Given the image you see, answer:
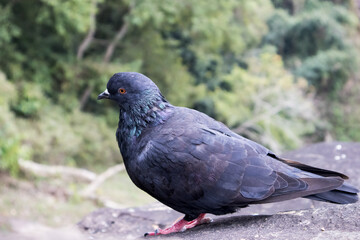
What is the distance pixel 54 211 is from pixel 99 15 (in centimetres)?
726

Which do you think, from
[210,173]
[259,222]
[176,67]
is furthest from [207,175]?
[176,67]

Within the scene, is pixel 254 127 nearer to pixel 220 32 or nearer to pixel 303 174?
pixel 220 32

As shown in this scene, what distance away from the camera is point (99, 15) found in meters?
13.5

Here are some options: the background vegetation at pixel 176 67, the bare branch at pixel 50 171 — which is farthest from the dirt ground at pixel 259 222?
the bare branch at pixel 50 171

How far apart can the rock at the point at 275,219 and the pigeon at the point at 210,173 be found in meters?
0.13

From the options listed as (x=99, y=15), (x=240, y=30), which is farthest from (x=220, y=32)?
(x=99, y=15)

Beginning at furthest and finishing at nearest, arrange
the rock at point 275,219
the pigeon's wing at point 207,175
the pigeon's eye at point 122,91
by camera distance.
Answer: the pigeon's eye at point 122,91
the pigeon's wing at point 207,175
the rock at point 275,219

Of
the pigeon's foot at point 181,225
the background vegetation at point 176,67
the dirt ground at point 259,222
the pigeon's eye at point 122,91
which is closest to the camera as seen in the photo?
the dirt ground at point 259,222

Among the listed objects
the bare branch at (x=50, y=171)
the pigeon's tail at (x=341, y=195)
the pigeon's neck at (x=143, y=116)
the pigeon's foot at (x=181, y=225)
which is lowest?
the pigeon's tail at (x=341, y=195)

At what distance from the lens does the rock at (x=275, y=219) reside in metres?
2.54

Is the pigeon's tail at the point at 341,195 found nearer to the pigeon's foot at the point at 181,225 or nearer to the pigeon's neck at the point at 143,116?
the pigeon's foot at the point at 181,225

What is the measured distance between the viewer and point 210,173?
8.92 ft

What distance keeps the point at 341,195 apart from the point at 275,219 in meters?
0.46

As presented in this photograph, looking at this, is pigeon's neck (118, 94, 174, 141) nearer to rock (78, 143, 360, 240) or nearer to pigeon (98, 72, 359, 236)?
pigeon (98, 72, 359, 236)
